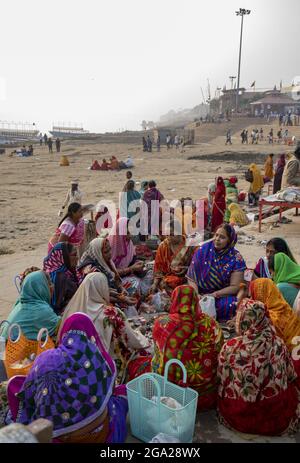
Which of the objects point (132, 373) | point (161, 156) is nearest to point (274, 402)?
point (132, 373)

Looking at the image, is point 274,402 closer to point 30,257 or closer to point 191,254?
point 191,254

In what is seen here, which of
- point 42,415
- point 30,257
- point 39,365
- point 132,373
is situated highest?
point 39,365

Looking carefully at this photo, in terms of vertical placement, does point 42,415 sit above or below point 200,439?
above

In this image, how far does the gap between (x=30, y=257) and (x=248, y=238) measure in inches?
165

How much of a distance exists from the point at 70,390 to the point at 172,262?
9.97ft

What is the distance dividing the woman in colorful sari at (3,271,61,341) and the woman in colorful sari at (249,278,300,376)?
5.62 ft

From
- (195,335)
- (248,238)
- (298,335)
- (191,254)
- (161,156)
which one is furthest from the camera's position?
(161,156)

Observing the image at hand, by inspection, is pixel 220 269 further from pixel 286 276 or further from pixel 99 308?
pixel 99 308

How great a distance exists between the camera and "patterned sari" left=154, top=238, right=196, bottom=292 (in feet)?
16.6

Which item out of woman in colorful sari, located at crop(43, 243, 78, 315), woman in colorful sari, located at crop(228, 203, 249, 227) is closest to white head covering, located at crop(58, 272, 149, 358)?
woman in colorful sari, located at crop(43, 243, 78, 315)

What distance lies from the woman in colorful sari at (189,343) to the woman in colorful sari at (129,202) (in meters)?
5.70

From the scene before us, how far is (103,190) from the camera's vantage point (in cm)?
1642

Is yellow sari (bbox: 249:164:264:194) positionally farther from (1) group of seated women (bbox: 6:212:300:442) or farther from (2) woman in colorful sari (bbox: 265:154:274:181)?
(1) group of seated women (bbox: 6:212:300:442)

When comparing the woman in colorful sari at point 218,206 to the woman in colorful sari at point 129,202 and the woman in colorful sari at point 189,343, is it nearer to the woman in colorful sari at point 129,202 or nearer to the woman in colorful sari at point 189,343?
the woman in colorful sari at point 129,202
